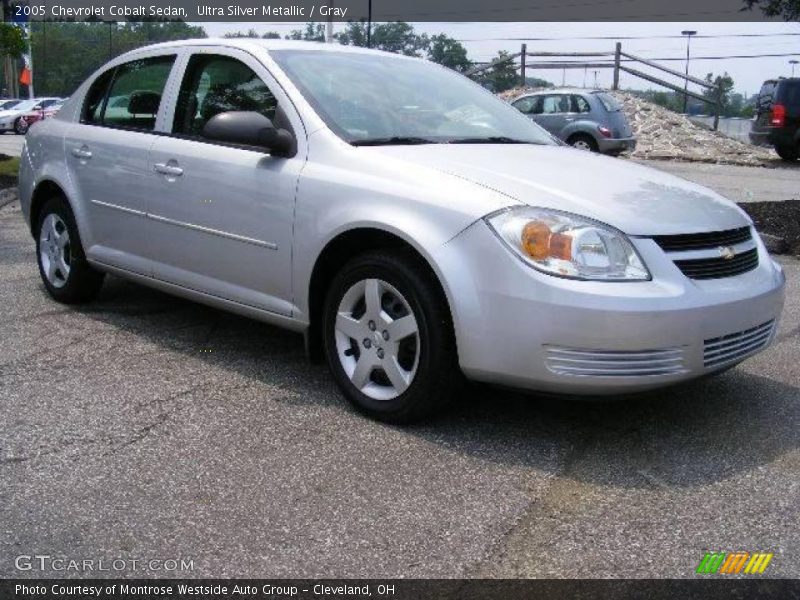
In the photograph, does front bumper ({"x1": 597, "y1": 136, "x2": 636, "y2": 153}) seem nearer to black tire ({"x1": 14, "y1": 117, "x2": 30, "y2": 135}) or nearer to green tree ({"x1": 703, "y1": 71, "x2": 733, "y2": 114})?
green tree ({"x1": 703, "y1": 71, "x2": 733, "y2": 114})

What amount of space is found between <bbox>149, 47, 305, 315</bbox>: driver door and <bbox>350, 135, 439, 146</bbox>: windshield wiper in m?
0.29

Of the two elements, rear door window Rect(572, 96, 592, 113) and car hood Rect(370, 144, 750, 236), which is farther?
rear door window Rect(572, 96, 592, 113)

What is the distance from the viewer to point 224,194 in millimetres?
4594

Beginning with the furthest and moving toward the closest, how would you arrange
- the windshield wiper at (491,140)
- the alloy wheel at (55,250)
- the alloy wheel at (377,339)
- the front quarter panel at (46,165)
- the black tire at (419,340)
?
the alloy wheel at (55,250) < the front quarter panel at (46,165) < the windshield wiper at (491,140) < the alloy wheel at (377,339) < the black tire at (419,340)

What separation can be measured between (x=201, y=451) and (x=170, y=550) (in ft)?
2.64

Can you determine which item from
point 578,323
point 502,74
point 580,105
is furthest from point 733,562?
point 502,74

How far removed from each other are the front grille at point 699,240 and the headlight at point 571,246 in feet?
0.58

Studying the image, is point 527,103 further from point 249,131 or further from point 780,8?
point 249,131

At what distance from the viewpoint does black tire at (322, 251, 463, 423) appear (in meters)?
3.79

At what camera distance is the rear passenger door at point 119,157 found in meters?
5.18

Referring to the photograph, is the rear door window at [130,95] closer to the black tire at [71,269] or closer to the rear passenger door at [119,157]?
the rear passenger door at [119,157]

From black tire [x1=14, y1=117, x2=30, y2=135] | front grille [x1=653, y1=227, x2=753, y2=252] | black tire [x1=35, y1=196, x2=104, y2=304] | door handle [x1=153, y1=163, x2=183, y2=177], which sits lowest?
black tire [x1=14, y1=117, x2=30, y2=135]

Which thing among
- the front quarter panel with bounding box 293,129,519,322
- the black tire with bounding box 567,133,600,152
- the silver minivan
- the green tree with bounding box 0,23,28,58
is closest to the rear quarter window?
the silver minivan

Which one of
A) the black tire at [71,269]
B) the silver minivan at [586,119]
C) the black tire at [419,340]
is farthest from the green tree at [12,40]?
the black tire at [419,340]
